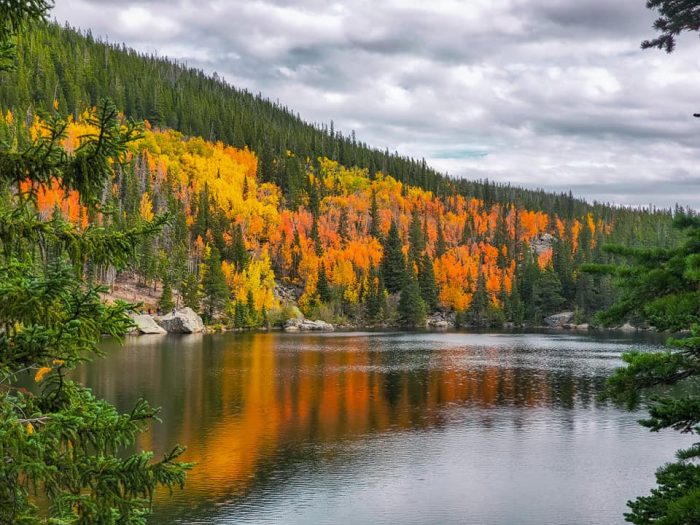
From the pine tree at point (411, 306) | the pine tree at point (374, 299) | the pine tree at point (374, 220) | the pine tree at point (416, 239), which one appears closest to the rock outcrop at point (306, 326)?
the pine tree at point (374, 299)

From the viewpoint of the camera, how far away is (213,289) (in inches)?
4884

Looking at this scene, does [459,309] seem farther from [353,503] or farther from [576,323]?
[353,503]

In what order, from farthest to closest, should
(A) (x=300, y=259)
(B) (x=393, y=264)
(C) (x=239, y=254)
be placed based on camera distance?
1. (B) (x=393, y=264)
2. (A) (x=300, y=259)
3. (C) (x=239, y=254)

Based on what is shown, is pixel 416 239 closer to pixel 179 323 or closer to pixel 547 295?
pixel 547 295

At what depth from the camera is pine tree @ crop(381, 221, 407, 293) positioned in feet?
524

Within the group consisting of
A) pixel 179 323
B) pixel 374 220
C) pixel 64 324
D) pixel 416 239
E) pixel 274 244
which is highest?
pixel 374 220

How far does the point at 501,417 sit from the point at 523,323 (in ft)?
373

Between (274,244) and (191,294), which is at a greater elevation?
(274,244)

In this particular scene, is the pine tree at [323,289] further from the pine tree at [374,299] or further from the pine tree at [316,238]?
the pine tree at [316,238]

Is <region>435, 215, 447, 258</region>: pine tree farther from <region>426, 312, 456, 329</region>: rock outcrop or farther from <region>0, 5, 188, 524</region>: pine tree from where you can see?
<region>0, 5, 188, 524</region>: pine tree

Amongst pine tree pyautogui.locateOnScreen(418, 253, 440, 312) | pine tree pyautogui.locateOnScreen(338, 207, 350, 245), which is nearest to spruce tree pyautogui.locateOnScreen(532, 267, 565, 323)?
pine tree pyautogui.locateOnScreen(418, 253, 440, 312)

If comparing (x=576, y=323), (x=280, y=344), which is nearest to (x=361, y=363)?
(x=280, y=344)

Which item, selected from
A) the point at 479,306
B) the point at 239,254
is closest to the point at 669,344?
the point at 239,254

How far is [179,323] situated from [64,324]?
106m
